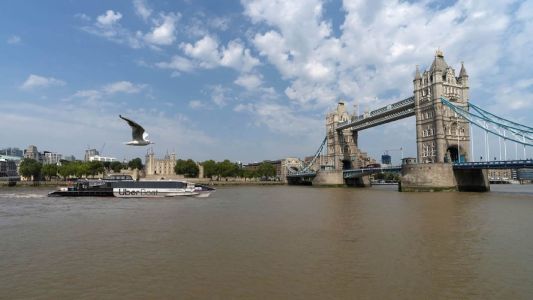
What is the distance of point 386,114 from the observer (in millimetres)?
77188

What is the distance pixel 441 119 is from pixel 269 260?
180ft

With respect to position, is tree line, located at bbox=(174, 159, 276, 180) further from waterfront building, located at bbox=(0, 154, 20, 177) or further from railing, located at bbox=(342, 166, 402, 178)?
waterfront building, located at bbox=(0, 154, 20, 177)

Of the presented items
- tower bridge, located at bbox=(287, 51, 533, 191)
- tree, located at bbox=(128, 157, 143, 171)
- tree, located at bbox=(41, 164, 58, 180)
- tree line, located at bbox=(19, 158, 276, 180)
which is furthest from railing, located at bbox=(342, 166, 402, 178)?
tree, located at bbox=(128, 157, 143, 171)

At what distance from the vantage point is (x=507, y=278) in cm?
1022

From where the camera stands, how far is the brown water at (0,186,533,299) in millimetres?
9375

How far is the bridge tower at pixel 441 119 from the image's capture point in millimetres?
60359

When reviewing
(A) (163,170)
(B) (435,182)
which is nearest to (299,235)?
(B) (435,182)

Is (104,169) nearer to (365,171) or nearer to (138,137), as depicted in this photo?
(365,171)

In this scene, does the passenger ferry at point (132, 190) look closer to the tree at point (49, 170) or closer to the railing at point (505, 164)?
the railing at point (505, 164)

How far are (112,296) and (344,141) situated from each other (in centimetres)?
9330

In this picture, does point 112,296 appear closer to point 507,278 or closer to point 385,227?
point 507,278

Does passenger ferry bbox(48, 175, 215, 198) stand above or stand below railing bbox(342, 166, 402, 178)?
below

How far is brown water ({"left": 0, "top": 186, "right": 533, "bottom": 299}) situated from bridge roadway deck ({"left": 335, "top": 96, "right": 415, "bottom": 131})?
170ft

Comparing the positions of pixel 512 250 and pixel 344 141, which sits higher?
pixel 344 141
